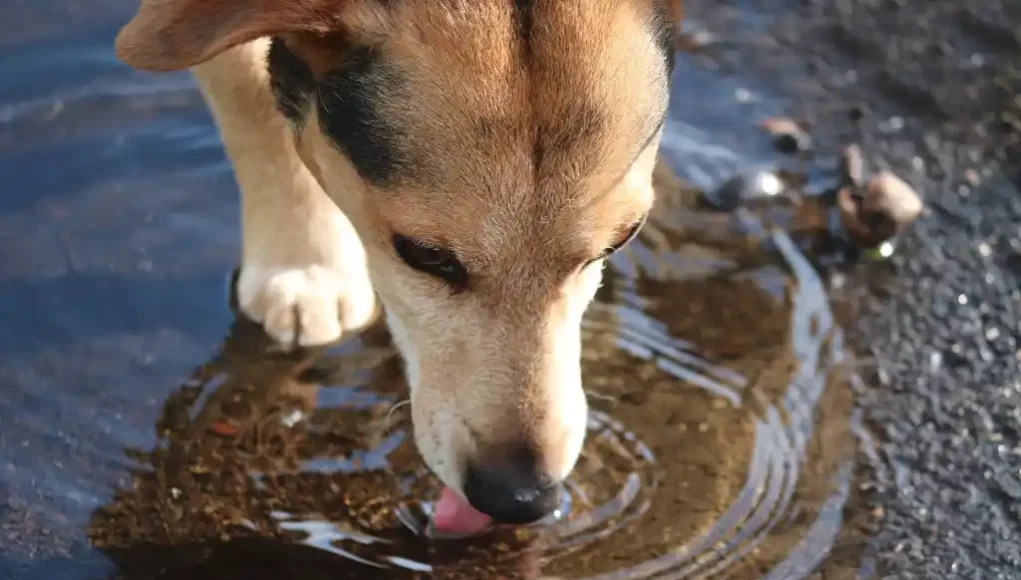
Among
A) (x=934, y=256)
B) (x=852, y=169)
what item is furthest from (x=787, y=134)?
(x=934, y=256)

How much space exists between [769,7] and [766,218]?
4.69 feet

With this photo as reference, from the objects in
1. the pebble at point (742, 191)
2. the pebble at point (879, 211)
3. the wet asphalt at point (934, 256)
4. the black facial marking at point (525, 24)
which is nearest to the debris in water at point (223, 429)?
the black facial marking at point (525, 24)

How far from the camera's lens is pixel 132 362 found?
11.4 feet

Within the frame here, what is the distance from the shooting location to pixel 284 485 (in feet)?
10.5

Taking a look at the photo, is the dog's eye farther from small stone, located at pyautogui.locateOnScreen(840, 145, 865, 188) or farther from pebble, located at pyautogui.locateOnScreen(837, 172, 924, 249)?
small stone, located at pyautogui.locateOnScreen(840, 145, 865, 188)

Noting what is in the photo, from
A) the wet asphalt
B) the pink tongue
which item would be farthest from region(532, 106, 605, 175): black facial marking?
the wet asphalt

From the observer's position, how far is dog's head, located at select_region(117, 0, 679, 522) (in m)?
2.69

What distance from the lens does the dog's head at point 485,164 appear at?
106 inches

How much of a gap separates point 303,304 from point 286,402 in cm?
35

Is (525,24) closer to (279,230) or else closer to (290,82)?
(290,82)

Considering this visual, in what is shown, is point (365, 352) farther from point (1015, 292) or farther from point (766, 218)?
point (1015, 292)

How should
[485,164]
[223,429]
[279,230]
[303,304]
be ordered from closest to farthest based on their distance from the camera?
[485,164] → [223,429] → [303,304] → [279,230]

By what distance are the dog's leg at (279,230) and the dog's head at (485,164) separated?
0.69m

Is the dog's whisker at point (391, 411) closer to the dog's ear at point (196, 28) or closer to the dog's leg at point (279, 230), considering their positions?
the dog's leg at point (279, 230)
